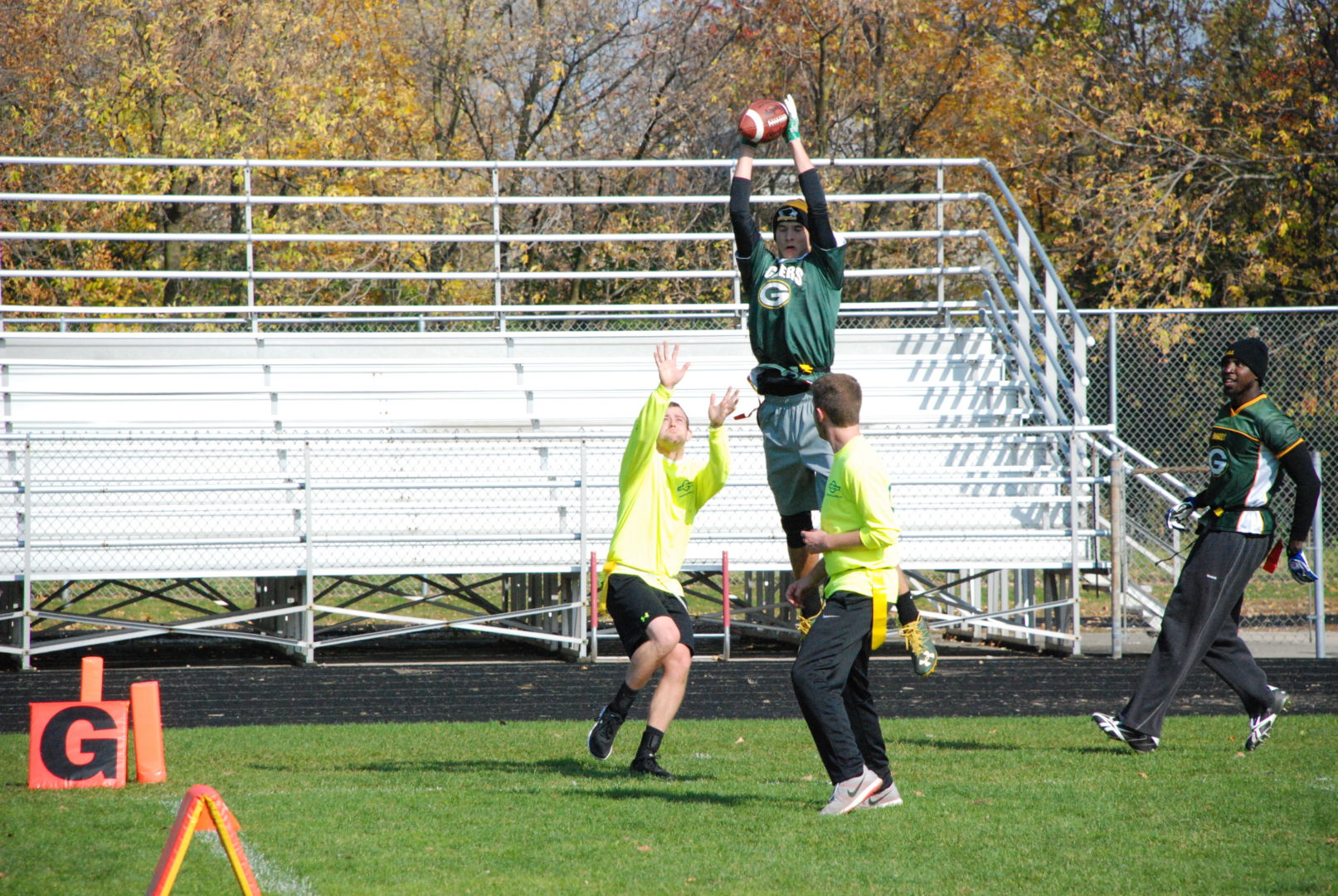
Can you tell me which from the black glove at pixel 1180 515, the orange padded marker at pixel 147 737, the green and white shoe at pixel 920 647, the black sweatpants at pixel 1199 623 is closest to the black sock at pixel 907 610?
the green and white shoe at pixel 920 647

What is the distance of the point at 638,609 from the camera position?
21.3 feet

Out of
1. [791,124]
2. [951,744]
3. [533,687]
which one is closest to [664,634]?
[951,744]

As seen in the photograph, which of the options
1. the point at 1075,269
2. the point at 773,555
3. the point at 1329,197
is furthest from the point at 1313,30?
the point at 773,555

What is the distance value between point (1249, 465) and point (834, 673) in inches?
115

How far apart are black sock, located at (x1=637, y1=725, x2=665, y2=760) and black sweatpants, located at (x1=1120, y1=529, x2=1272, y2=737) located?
2461 millimetres

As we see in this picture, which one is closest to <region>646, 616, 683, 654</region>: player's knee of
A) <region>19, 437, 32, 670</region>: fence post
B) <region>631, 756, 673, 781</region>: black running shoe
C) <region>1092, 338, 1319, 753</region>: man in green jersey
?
<region>631, 756, 673, 781</region>: black running shoe

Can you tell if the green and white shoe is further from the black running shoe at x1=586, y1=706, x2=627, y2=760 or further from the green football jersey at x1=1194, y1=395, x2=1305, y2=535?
the green football jersey at x1=1194, y1=395, x2=1305, y2=535

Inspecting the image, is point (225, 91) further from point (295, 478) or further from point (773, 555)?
point (773, 555)

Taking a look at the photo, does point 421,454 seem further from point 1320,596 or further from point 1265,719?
point 1320,596

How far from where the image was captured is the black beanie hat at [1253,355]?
7.08 meters

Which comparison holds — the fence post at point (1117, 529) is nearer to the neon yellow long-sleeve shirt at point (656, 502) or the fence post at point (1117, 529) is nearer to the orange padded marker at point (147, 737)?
the neon yellow long-sleeve shirt at point (656, 502)

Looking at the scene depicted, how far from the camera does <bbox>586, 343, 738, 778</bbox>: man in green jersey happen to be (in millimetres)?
6445

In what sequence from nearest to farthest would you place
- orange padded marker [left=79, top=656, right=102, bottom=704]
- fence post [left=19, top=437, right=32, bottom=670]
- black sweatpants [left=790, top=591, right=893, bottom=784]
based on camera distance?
black sweatpants [left=790, top=591, right=893, bottom=784]
orange padded marker [left=79, top=656, right=102, bottom=704]
fence post [left=19, top=437, right=32, bottom=670]

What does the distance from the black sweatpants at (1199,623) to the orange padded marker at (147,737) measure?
4.82 metres
